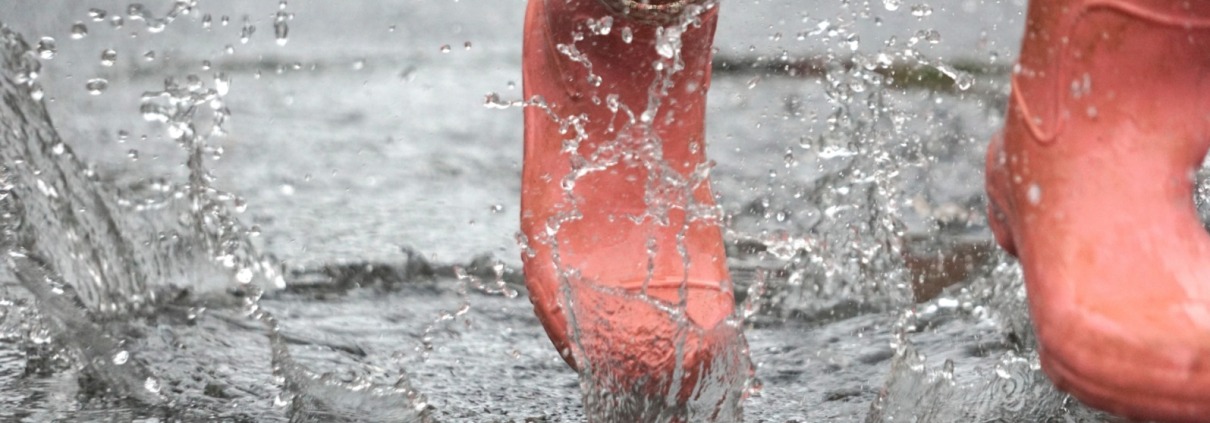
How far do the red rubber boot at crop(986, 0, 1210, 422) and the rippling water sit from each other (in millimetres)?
429

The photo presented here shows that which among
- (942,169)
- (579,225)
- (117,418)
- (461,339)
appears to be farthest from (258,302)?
(942,169)

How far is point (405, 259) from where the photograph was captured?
6.97ft

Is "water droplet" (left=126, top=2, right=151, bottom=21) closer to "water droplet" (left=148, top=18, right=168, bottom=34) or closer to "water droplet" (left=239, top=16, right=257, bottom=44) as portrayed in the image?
"water droplet" (left=148, top=18, right=168, bottom=34)

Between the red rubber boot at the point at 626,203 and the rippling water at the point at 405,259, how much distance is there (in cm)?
12

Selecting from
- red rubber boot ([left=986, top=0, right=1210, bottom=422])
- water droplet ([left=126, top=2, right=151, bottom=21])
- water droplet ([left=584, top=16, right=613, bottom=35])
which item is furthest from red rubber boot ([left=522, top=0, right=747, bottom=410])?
water droplet ([left=126, top=2, right=151, bottom=21])

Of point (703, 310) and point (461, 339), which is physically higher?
point (703, 310)

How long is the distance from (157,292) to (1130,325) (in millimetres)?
1252

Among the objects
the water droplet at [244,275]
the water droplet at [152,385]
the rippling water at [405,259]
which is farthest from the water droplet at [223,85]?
the water droplet at [152,385]

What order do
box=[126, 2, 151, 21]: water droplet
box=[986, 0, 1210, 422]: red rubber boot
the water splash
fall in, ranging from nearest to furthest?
box=[986, 0, 1210, 422]: red rubber boot < the water splash < box=[126, 2, 151, 21]: water droplet

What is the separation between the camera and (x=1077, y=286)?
1.09 metres

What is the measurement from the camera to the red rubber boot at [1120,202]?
1.05 metres

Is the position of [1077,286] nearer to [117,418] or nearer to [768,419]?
[768,419]

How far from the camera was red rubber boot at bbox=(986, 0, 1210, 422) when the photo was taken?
105 cm

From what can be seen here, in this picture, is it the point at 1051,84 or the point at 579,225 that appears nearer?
the point at 1051,84
